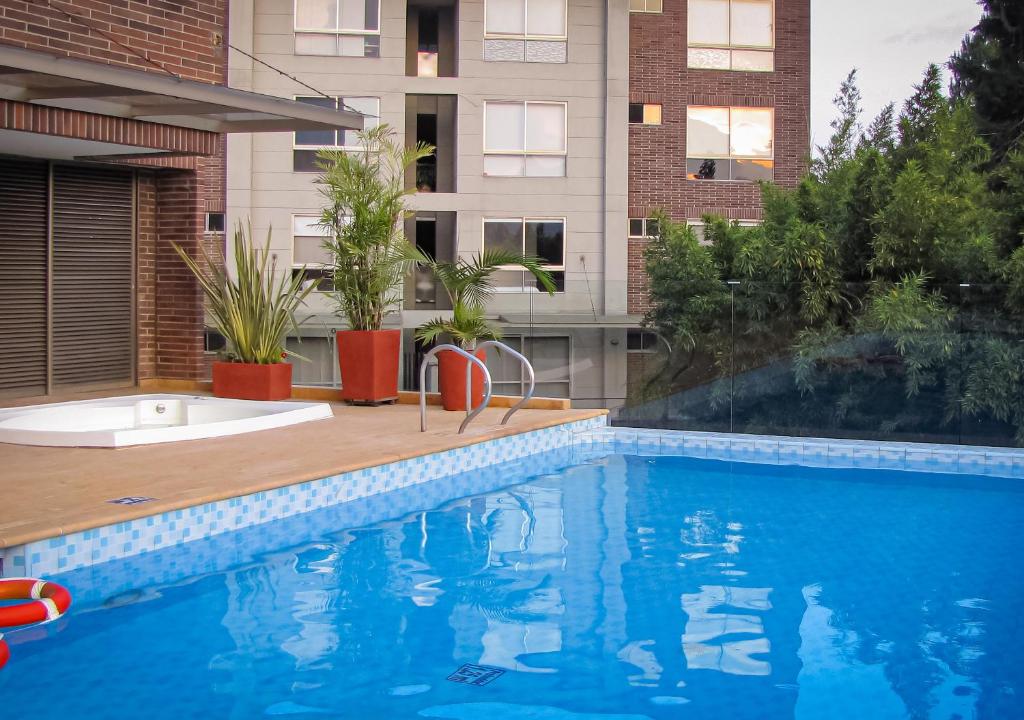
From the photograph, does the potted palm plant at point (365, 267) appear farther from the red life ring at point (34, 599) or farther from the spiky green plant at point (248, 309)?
the red life ring at point (34, 599)

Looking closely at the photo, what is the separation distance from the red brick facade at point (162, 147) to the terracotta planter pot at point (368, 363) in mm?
1412

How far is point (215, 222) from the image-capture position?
22.0 metres

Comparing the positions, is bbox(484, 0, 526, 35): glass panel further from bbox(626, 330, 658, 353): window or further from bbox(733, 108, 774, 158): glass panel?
bbox(626, 330, 658, 353): window

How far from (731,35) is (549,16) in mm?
3703

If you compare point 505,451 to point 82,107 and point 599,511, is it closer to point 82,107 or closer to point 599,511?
point 599,511

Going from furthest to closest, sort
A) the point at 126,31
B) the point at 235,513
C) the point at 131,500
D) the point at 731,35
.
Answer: the point at 731,35 < the point at 126,31 < the point at 235,513 < the point at 131,500

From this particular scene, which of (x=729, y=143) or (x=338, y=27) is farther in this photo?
(x=729, y=143)

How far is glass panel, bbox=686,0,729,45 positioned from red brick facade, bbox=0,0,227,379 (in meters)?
14.2

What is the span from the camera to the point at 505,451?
8891mm

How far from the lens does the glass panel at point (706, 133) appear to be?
22828 mm

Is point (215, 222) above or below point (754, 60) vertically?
below

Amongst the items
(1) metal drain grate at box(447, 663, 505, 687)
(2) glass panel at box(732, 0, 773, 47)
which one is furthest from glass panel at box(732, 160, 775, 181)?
(1) metal drain grate at box(447, 663, 505, 687)

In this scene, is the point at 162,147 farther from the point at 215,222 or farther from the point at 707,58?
the point at 707,58

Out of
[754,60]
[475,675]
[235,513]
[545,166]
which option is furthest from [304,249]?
[475,675]
